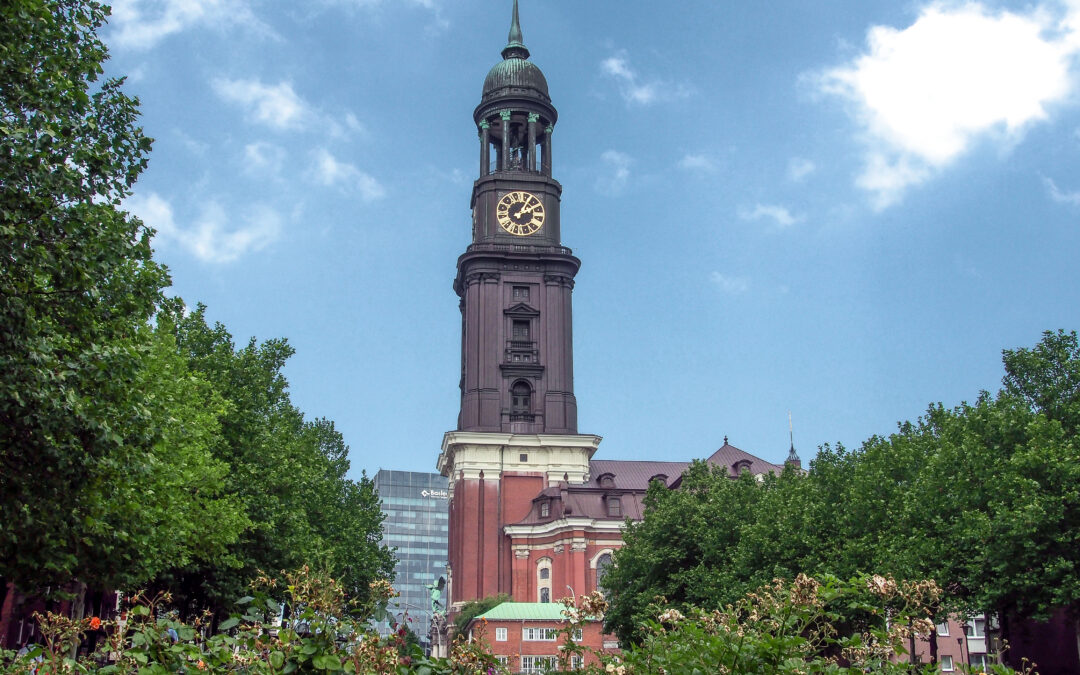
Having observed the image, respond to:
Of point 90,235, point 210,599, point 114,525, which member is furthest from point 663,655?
point 210,599

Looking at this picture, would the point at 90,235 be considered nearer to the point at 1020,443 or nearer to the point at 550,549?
the point at 1020,443

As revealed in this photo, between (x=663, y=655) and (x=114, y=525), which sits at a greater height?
(x=114, y=525)

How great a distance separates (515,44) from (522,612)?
201 feet

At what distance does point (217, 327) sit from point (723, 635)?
40636 mm

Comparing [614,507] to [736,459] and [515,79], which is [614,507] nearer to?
[736,459]

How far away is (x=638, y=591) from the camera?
5825 centimetres

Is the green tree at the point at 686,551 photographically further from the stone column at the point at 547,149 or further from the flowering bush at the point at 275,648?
the stone column at the point at 547,149

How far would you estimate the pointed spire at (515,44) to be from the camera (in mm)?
116000

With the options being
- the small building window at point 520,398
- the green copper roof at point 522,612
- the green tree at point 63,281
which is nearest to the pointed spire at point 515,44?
the small building window at point 520,398

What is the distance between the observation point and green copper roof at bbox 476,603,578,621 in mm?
83000


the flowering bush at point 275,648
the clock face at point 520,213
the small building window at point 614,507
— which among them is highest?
the clock face at point 520,213

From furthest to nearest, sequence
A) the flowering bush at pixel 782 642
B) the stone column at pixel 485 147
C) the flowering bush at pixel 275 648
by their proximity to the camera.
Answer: the stone column at pixel 485 147
the flowering bush at pixel 782 642
the flowering bush at pixel 275 648

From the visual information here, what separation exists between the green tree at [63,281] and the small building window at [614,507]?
261 feet

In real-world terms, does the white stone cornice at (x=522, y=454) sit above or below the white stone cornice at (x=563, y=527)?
above
